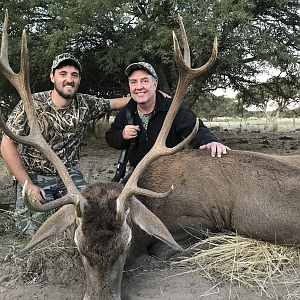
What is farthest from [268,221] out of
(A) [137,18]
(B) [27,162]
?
(A) [137,18]

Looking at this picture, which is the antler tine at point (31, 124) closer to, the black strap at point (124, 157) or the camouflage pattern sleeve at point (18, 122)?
the camouflage pattern sleeve at point (18, 122)

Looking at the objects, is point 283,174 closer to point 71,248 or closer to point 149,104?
point 149,104

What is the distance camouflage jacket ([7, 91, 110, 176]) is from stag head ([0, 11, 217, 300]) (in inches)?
53.2

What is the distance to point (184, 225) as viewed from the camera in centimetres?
381

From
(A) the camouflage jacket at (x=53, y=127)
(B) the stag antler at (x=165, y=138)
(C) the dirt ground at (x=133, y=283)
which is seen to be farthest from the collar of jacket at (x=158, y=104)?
(C) the dirt ground at (x=133, y=283)

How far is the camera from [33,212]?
14.6 ft

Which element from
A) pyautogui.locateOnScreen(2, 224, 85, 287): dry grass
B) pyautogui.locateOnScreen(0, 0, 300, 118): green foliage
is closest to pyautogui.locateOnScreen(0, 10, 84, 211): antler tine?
pyautogui.locateOnScreen(2, 224, 85, 287): dry grass

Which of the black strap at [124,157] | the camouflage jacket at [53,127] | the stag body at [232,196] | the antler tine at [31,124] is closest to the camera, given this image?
the antler tine at [31,124]

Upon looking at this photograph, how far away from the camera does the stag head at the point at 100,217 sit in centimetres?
262

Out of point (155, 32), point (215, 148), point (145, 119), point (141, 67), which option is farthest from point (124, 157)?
point (155, 32)

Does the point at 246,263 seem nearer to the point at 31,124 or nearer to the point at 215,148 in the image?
the point at 215,148

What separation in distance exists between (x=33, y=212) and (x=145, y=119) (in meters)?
2.11

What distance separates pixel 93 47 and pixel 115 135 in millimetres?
6139

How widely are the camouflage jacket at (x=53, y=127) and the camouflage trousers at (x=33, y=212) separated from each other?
0.35 feet
